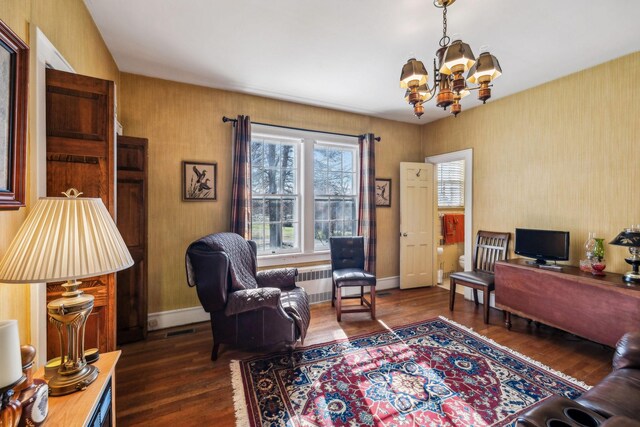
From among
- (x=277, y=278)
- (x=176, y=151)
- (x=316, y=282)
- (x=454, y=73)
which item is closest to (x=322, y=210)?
(x=316, y=282)

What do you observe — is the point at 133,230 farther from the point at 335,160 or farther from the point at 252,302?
the point at 335,160

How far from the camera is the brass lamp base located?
1025mm

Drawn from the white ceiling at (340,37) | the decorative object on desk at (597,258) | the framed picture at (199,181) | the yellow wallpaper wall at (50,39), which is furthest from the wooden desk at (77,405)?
the decorative object on desk at (597,258)

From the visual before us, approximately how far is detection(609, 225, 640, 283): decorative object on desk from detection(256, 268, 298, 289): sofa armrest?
2.96 m

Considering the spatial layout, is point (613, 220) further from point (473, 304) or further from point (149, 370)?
point (149, 370)

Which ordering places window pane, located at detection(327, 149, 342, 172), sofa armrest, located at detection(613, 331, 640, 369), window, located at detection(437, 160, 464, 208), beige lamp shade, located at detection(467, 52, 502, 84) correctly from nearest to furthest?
sofa armrest, located at detection(613, 331, 640, 369)
beige lamp shade, located at detection(467, 52, 502, 84)
window pane, located at detection(327, 149, 342, 172)
window, located at detection(437, 160, 464, 208)

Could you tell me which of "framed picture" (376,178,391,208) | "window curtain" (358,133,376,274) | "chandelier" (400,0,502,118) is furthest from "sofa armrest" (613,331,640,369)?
"framed picture" (376,178,391,208)

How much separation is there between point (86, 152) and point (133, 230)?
1.36 metres

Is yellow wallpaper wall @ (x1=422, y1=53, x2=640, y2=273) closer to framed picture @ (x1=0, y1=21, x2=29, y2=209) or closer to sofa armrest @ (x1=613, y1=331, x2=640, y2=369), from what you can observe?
sofa armrest @ (x1=613, y1=331, x2=640, y2=369)

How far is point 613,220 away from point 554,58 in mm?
1674

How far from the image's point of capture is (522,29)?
2.22 m

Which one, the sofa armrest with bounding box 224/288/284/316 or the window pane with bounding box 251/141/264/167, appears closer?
the sofa armrest with bounding box 224/288/284/316

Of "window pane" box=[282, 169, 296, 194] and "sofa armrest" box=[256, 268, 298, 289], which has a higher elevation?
"window pane" box=[282, 169, 296, 194]

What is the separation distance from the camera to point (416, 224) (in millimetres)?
4516
